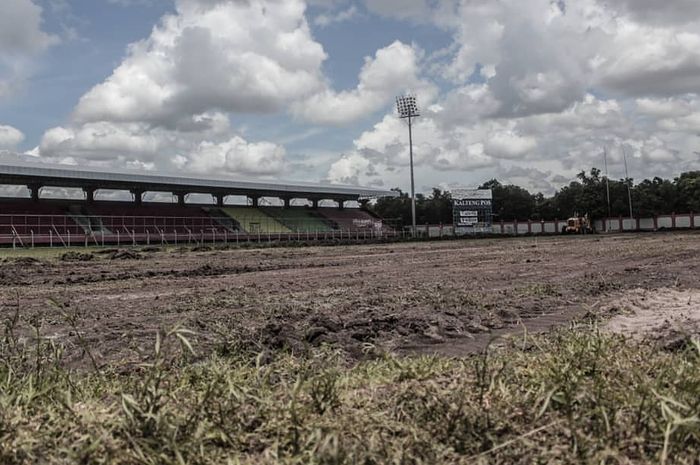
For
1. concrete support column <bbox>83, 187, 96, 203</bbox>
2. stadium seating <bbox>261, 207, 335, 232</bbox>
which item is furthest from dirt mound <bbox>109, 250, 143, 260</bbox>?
stadium seating <bbox>261, 207, 335, 232</bbox>

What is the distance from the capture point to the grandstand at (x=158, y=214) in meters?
48.4

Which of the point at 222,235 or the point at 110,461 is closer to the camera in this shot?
the point at 110,461

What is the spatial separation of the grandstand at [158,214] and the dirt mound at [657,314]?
42212 mm

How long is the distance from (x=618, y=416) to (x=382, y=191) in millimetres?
76726

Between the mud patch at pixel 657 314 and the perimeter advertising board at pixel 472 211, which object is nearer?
the mud patch at pixel 657 314

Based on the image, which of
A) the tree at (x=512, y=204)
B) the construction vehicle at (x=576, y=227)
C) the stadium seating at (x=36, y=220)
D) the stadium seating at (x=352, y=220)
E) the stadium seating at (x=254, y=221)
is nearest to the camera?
the stadium seating at (x=36, y=220)

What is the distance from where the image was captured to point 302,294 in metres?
12.9

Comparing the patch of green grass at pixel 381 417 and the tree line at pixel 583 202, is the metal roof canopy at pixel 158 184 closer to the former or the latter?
the tree line at pixel 583 202

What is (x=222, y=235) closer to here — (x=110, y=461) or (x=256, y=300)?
(x=256, y=300)

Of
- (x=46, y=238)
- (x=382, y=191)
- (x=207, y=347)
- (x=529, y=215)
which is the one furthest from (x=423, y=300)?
(x=529, y=215)

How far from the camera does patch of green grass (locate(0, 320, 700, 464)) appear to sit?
92.7 inches

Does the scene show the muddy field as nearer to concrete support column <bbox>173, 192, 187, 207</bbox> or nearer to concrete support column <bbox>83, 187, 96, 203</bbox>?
concrete support column <bbox>83, 187, 96, 203</bbox>

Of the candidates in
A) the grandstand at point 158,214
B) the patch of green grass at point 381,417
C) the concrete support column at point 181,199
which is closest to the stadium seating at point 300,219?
the grandstand at point 158,214

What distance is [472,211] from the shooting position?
76.9m
